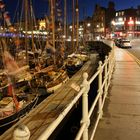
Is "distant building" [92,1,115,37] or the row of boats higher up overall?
"distant building" [92,1,115,37]

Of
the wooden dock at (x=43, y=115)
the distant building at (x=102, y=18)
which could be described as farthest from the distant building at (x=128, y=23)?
the wooden dock at (x=43, y=115)

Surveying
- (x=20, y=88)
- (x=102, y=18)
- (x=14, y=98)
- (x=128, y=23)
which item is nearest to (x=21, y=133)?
(x=14, y=98)

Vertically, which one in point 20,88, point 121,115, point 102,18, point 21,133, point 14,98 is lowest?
point 20,88

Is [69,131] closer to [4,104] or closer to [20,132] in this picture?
[4,104]

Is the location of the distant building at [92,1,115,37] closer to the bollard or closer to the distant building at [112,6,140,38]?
the distant building at [112,6,140,38]

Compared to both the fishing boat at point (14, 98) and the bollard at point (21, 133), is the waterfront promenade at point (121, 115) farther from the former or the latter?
the fishing boat at point (14, 98)

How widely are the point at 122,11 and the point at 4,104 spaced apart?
133401mm

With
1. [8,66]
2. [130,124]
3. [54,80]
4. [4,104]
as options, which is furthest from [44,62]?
[130,124]

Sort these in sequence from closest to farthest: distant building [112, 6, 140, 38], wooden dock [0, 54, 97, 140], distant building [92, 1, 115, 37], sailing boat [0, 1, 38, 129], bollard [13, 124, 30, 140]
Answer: bollard [13, 124, 30, 140] → wooden dock [0, 54, 97, 140] → sailing boat [0, 1, 38, 129] → distant building [112, 6, 140, 38] → distant building [92, 1, 115, 37]

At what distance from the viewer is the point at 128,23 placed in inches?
5148

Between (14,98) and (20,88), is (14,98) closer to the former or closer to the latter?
(14,98)

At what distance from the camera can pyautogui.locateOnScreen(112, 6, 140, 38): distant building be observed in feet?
433

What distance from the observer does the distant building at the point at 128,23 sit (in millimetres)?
132000

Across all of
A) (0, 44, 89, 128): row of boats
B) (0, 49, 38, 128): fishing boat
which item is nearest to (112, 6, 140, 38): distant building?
(0, 44, 89, 128): row of boats
